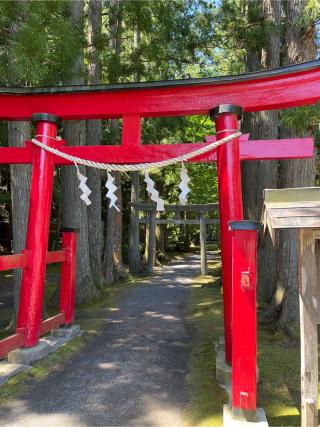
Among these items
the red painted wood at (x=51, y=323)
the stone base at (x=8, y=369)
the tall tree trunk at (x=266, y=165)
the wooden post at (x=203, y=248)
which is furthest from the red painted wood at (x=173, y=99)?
the wooden post at (x=203, y=248)

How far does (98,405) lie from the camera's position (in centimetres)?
376

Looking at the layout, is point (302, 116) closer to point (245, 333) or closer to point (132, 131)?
point (132, 131)

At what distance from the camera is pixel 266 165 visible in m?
8.13

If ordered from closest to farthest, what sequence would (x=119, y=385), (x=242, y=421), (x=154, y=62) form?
(x=242, y=421) → (x=119, y=385) → (x=154, y=62)

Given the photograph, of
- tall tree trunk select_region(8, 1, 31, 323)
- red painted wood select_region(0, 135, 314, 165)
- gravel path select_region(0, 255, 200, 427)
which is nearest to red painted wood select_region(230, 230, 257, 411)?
gravel path select_region(0, 255, 200, 427)

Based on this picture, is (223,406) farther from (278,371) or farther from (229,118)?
(229,118)

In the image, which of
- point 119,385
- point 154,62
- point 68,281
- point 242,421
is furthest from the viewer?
point 154,62

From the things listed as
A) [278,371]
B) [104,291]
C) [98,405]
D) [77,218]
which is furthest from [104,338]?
[104,291]

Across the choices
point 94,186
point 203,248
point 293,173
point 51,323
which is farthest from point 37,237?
point 203,248

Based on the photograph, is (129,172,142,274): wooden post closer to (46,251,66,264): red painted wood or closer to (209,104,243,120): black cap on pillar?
(46,251,66,264): red painted wood

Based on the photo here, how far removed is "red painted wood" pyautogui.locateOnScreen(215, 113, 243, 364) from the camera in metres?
4.37

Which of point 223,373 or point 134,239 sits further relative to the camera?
point 134,239

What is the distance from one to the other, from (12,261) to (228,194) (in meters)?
2.56

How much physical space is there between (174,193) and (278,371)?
16.5 metres
